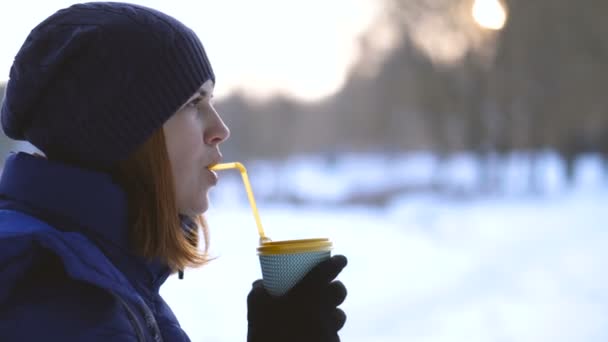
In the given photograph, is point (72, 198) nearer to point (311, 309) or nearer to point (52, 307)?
point (52, 307)

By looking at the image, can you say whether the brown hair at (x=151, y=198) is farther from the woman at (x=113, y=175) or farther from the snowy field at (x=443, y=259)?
the snowy field at (x=443, y=259)

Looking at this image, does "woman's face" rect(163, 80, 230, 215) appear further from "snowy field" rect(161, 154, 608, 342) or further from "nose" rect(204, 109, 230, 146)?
"snowy field" rect(161, 154, 608, 342)

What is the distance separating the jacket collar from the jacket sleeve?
0.24ft

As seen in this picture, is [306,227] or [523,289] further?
[306,227]

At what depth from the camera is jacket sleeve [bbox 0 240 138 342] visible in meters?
0.60

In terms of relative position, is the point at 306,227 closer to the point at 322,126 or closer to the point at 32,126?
the point at 322,126

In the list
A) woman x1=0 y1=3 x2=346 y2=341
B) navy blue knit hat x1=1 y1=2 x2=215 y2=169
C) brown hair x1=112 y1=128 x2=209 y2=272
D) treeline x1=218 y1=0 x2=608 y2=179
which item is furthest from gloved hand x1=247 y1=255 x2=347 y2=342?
treeline x1=218 y1=0 x2=608 y2=179

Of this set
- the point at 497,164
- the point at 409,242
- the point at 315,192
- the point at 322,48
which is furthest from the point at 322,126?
the point at 322,48

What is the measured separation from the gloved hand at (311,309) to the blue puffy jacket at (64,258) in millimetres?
153

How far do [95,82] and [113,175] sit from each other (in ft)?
0.35

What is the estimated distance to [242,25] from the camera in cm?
230

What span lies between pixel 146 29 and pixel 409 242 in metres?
3.19

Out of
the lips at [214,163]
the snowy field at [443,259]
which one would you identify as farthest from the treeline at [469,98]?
the lips at [214,163]

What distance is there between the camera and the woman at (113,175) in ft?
2.04
